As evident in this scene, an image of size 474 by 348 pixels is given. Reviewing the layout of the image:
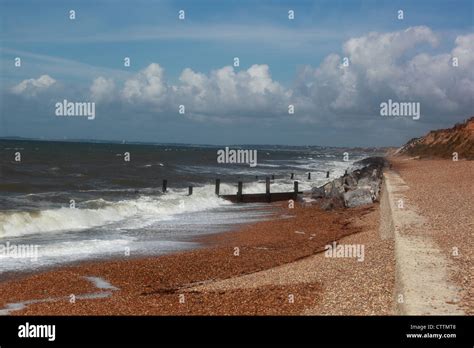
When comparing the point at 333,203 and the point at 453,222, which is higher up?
the point at 453,222

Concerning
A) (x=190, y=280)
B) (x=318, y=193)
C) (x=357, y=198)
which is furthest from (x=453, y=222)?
(x=318, y=193)

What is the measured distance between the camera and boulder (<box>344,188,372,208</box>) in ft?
89.6

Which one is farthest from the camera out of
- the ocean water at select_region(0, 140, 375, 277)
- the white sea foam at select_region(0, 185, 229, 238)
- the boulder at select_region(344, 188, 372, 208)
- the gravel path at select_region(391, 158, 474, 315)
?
the boulder at select_region(344, 188, 372, 208)

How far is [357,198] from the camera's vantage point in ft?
89.9

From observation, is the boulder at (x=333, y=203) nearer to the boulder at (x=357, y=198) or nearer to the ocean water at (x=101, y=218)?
the boulder at (x=357, y=198)

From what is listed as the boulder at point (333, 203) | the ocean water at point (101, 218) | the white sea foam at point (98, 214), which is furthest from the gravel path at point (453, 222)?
the white sea foam at point (98, 214)

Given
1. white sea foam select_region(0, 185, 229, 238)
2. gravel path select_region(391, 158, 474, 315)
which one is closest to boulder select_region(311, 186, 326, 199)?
white sea foam select_region(0, 185, 229, 238)

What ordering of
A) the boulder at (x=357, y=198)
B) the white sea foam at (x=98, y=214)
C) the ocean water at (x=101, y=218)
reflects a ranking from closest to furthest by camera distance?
the ocean water at (x=101, y=218) < the white sea foam at (x=98, y=214) < the boulder at (x=357, y=198)

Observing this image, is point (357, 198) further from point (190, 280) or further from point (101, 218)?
point (190, 280)

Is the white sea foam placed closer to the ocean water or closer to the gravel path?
the ocean water

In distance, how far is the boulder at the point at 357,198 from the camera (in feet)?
89.6
